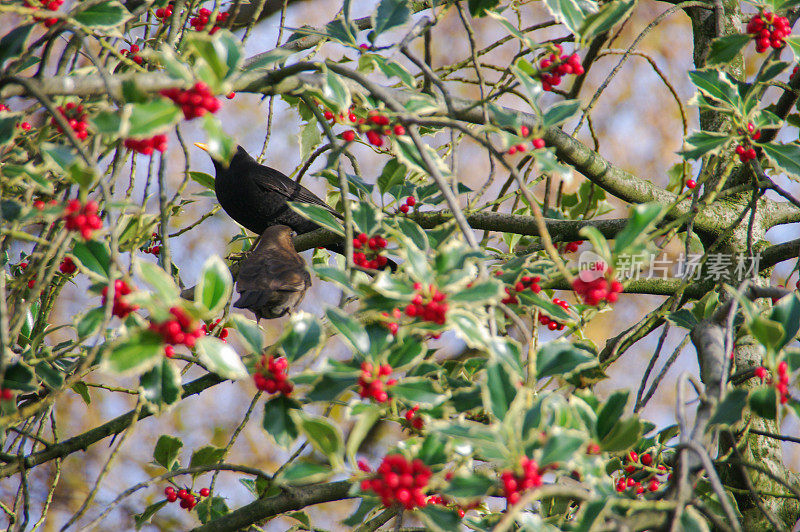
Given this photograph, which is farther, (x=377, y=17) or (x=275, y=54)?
(x=377, y=17)

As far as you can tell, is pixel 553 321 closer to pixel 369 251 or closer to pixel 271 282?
pixel 369 251

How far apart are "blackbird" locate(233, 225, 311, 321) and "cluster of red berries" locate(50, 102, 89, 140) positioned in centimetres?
73

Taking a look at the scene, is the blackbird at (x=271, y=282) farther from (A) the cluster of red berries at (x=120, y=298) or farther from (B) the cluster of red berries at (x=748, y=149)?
(B) the cluster of red berries at (x=748, y=149)

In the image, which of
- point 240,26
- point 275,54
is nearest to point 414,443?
point 275,54

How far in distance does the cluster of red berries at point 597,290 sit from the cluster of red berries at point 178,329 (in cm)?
52

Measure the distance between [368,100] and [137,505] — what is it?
3.43m

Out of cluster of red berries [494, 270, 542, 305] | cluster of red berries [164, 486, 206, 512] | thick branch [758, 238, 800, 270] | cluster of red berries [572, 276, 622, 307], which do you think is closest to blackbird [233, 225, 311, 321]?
cluster of red berries [164, 486, 206, 512]

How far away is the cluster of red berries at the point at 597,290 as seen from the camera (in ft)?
3.12

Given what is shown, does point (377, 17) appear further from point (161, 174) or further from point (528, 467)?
point (528, 467)

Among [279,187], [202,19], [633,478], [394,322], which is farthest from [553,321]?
[279,187]

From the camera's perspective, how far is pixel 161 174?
99 centimetres

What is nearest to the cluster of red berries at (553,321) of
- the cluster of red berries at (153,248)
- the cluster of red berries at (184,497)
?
the cluster of red berries at (184,497)

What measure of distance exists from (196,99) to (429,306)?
0.39 meters

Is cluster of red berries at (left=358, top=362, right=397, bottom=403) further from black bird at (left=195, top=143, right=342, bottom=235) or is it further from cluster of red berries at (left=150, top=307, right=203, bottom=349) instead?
black bird at (left=195, top=143, right=342, bottom=235)
